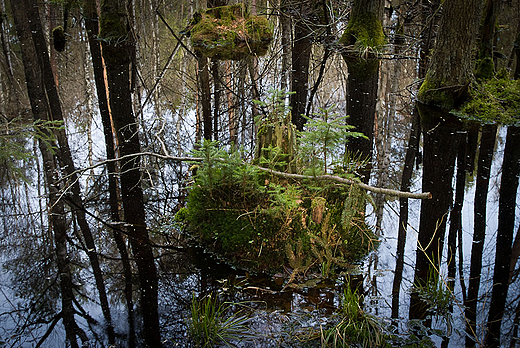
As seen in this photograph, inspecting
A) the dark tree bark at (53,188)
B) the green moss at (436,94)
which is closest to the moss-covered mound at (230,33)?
the dark tree bark at (53,188)

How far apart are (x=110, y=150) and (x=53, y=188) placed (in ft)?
5.71

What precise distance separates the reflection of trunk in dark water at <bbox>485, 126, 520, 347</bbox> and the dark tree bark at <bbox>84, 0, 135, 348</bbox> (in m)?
2.98

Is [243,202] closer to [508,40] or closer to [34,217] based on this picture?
[34,217]

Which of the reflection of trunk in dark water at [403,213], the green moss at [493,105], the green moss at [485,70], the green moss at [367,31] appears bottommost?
the reflection of trunk in dark water at [403,213]

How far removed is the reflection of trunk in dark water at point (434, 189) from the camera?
13.7 feet

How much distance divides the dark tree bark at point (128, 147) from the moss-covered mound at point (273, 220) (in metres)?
0.77

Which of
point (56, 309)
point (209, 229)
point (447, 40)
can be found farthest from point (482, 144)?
point (56, 309)

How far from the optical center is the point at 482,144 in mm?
7125

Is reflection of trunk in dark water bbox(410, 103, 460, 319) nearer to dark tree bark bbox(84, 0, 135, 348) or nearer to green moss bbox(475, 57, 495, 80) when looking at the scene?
green moss bbox(475, 57, 495, 80)

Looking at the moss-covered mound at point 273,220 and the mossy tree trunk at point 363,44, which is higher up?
the mossy tree trunk at point 363,44

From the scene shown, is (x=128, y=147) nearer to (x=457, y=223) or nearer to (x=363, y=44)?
(x=363, y=44)

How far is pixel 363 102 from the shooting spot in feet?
23.3

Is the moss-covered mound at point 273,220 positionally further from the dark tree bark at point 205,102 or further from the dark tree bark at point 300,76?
the dark tree bark at point 300,76

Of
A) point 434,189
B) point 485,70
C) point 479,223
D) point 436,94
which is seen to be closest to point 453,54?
point 436,94
